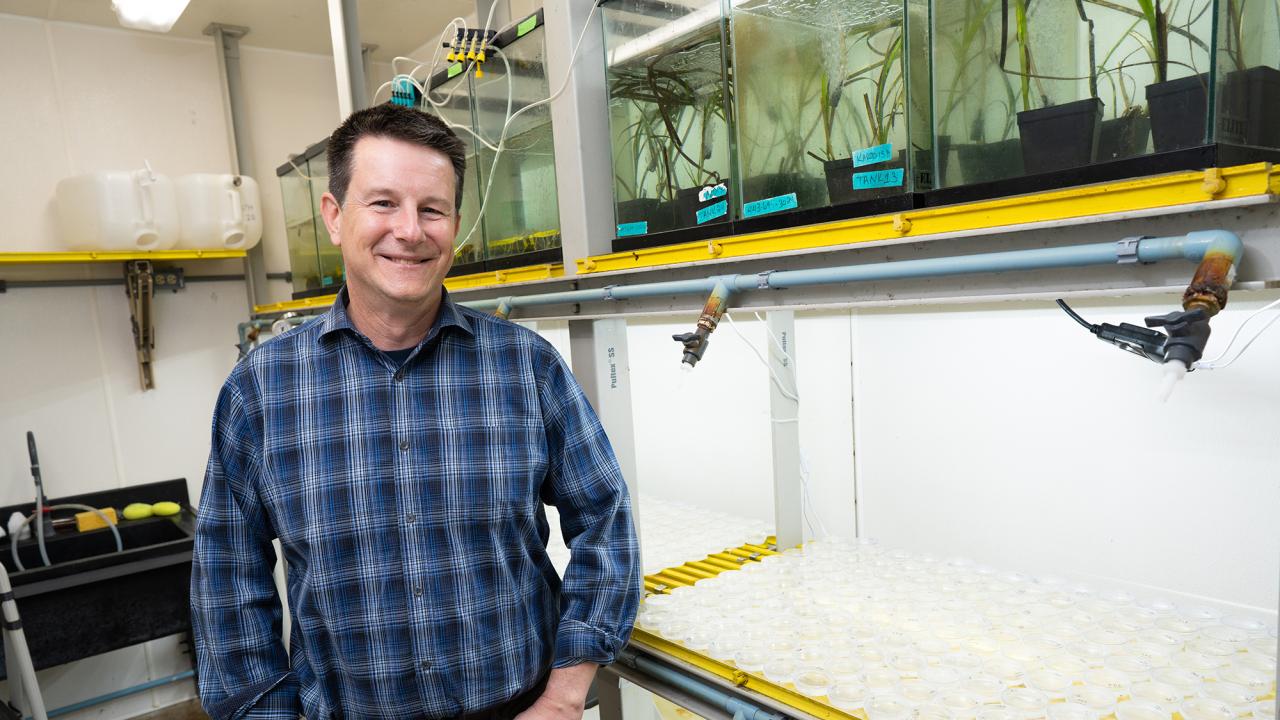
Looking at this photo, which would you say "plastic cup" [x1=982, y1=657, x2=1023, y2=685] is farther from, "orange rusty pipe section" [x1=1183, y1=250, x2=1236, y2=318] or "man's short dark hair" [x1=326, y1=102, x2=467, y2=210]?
"man's short dark hair" [x1=326, y1=102, x2=467, y2=210]

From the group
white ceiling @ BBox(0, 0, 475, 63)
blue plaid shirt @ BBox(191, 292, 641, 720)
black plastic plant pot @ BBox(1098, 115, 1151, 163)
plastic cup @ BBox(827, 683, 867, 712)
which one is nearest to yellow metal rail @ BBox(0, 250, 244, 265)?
white ceiling @ BBox(0, 0, 475, 63)

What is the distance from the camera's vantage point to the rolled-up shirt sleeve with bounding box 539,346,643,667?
1228 millimetres

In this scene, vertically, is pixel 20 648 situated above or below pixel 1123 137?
below

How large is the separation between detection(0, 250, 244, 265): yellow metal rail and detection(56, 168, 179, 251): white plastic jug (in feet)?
0.15

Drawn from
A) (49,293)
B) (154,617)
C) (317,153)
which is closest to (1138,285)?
(317,153)

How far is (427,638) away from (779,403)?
1178mm

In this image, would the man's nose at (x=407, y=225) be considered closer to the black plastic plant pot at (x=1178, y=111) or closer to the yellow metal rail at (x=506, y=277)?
the yellow metal rail at (x=506, y=277)

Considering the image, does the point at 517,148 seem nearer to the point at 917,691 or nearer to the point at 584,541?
the point at 584,541

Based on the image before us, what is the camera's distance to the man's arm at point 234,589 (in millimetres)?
1183

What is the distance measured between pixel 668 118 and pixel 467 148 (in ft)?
2.95

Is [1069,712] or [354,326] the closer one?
[1069,712]

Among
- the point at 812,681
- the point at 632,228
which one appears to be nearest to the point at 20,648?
the point at 632,228

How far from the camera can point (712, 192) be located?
137 cm

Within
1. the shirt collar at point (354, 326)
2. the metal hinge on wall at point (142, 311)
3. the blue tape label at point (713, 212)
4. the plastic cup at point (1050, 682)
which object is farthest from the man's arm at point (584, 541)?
the metal hinge on wall at point (142, 311)
